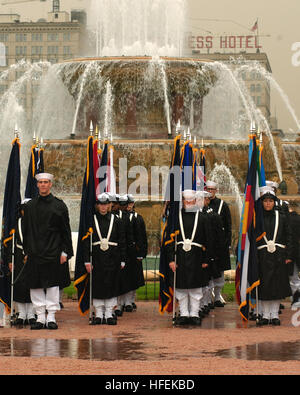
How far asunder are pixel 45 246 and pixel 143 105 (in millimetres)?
21796

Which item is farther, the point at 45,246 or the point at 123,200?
the point at 123,200

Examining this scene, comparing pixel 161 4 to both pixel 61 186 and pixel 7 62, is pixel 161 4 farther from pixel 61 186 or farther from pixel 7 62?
pixel 7 62

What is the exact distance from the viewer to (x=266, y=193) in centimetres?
1409

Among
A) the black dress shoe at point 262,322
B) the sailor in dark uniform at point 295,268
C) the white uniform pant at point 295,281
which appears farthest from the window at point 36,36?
the black dress shoe at point 262,322

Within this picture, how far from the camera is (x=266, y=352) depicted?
423 inches

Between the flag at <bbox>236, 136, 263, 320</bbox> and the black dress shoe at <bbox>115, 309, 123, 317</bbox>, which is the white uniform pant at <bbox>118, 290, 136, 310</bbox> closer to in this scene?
the black dress shoe at <bbox>115, 309, 123, 317</bbox>

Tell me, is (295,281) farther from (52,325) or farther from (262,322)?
(52,325)

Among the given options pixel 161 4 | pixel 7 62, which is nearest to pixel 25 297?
pixel 161 4

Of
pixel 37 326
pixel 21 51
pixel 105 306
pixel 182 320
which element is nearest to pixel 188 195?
pixel 182 320

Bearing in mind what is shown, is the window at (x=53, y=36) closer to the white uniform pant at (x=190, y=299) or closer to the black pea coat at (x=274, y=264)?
the black pea coat at (x=274, y=264)

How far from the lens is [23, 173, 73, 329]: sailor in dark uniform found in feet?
43.2

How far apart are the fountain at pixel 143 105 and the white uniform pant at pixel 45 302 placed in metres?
10.7

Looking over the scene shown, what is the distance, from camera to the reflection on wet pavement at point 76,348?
34.2ft
